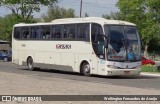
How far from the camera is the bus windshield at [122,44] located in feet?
84.8

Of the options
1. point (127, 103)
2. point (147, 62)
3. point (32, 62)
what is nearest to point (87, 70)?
point (32, 62)

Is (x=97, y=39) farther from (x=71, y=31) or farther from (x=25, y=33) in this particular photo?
(x=25, y=33)

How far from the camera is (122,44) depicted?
26.1 meters

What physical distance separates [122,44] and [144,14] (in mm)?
48124

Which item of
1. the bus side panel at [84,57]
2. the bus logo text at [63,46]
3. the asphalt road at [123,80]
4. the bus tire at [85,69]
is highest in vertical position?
the bus logo text at [63,46]

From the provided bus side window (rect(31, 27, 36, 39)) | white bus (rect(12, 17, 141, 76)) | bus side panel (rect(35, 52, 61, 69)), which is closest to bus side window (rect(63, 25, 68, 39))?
white bus (rect(12, 17, 141, 76))

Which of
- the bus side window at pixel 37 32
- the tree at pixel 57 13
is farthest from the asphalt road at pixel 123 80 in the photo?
the tree at pixel 57 13

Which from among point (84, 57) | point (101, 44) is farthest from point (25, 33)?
point (101, 44)

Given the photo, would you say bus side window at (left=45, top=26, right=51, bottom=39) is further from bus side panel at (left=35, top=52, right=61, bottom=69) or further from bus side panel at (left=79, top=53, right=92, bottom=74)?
bus side panel at (left=79, top=53, right=92, bottom=74)

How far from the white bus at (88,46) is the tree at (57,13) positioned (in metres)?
63.3

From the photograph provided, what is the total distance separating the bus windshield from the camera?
25.9m

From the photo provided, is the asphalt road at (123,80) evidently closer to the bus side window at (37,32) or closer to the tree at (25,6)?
the bus side window at (37,32)

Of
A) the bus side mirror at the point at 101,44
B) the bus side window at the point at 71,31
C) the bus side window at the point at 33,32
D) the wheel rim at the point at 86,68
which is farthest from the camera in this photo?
the bus side window at the point at 33,32

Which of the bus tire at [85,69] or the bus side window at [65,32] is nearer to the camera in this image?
the bus tire at [85,69]
